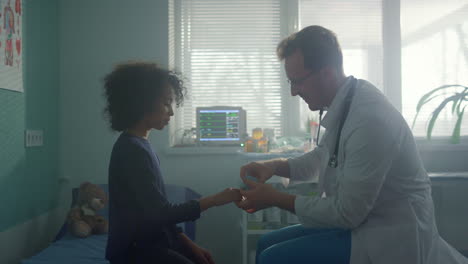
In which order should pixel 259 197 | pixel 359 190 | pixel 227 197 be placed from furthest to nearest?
pixel 227 197 → pixel 259 197 → pixel 359 190

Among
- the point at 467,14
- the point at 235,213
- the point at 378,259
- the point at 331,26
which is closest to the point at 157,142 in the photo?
the point at 235,213

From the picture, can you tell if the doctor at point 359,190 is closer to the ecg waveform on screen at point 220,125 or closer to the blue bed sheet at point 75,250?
the blue bed sheet at point 75,250

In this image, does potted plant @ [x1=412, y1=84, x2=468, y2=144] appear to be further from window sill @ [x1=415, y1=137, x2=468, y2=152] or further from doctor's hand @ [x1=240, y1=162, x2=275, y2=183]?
doctor's hand @ [x1=240, y1=162, x2=275, y2=183]

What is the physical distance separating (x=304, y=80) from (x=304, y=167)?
0.42m

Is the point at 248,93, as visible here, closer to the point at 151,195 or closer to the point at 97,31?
the point at 97,31

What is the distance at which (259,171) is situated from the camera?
1.51m

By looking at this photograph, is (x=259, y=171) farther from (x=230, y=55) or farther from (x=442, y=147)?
(x=442, y=147)

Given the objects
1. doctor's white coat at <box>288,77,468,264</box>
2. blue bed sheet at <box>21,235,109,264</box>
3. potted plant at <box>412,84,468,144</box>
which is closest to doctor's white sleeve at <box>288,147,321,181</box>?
doctor's white coat at <box>288,77,468,264</box>

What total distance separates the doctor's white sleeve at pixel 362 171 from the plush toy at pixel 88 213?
155 centimetres

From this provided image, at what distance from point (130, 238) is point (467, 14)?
10.00 ft

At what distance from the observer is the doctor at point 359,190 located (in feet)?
3.45

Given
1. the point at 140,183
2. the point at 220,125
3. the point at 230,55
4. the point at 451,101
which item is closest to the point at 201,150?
the point at 220,125

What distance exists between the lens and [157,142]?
2.65 metres

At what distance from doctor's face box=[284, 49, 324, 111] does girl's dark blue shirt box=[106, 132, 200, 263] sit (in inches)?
22.4
